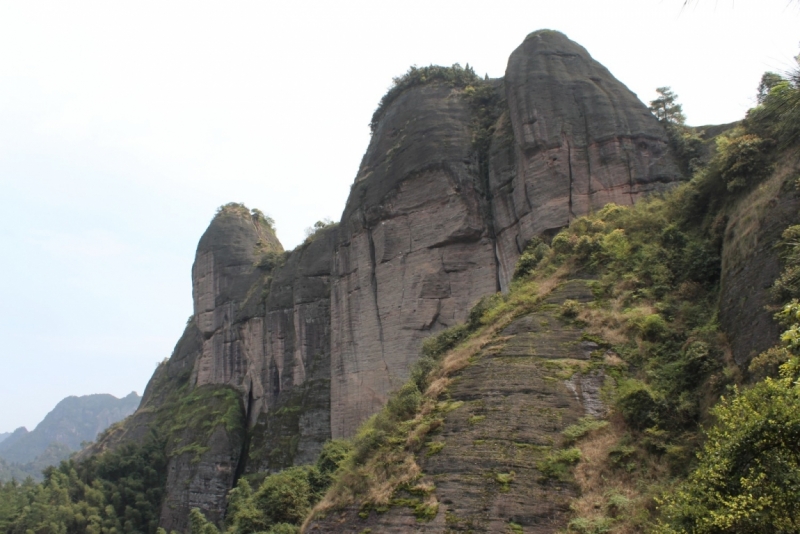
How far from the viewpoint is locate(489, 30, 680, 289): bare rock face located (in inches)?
998

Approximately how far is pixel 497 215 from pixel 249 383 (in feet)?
66.5

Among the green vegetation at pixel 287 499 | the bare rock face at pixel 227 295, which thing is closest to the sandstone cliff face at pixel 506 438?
the green vegetation at pixel 287 499

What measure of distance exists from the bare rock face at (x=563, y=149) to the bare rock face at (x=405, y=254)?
4.91 ft

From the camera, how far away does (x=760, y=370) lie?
1177 centimetres

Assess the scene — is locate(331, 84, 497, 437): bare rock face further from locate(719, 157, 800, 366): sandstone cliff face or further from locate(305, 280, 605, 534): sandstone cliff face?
locate(719, 157, 800, 366): sandstone cliff face

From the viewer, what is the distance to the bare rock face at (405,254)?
91.4ft

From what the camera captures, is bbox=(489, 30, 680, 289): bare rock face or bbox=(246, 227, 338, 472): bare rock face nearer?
bbox=(489, 30, 680, 289): bare rock face

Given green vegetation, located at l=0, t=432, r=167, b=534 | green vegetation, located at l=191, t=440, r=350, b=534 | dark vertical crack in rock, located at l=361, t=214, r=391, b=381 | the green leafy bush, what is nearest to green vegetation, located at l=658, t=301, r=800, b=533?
the green leafy bush

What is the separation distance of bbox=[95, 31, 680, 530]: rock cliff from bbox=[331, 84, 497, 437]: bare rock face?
0.20 feet

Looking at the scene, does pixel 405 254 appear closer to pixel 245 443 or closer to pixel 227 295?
pixel 245 443

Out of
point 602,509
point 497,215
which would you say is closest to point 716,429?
point 602,509

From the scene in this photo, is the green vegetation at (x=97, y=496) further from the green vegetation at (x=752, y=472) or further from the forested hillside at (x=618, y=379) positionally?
the green vegetation at (x=752, y=472)

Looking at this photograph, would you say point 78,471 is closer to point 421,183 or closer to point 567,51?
point 421,183

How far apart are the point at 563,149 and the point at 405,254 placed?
772 centimetres
